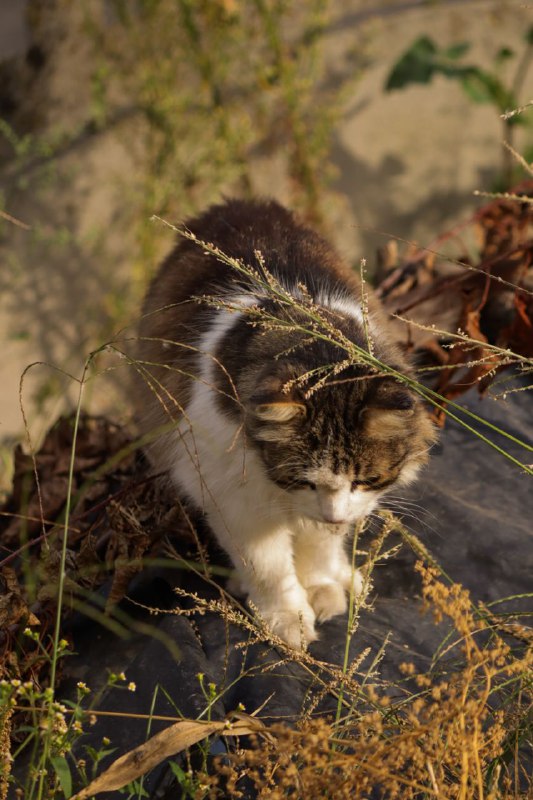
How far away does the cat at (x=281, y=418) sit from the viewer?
5.99ft

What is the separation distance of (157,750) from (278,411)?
66 cm

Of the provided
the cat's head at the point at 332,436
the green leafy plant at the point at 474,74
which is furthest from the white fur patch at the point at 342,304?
the green leafy plant at the point at 474,74

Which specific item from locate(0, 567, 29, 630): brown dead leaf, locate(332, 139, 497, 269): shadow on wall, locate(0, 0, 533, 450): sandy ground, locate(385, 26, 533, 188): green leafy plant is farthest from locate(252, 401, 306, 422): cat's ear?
locate(332, 139, 497, 269): shadow on wall

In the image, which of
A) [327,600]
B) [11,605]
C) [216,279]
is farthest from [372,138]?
[11,605]

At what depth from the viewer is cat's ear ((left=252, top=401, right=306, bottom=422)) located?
1.75m

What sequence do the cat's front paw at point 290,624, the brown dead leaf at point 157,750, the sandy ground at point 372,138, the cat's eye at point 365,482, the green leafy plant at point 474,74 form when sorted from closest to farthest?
the brown dead leaf at point 157,750 → the cat's eye at point 365,482 → the cat's front paw at point 290,624 → the green leafy plant at point 474,74 → the sandy ground at point 372,138

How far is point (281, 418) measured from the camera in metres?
1.79

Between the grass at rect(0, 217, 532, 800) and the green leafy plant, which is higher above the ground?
the green leafy plant

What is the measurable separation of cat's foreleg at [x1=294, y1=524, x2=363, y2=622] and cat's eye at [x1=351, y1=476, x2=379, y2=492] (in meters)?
0.17

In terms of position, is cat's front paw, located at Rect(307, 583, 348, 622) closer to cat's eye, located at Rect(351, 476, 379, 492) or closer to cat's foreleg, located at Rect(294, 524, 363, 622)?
cat's foreleg, located at Rect(294, 524, 363, 622)

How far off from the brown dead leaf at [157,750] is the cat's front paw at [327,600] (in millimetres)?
619

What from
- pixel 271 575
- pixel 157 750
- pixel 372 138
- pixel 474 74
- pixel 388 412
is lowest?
pixel 271 575

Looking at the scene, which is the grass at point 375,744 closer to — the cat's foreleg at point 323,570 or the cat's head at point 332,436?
the cat's head at point 332,436

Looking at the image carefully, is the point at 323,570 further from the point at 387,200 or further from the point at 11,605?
the point at 387,200
